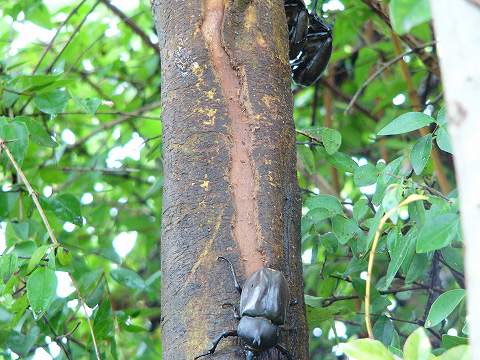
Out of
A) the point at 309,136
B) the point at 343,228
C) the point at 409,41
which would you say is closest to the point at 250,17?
the point at 309,136

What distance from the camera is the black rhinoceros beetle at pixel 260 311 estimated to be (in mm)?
1464

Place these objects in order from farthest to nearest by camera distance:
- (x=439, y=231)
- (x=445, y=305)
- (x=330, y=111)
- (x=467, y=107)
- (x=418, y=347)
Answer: (x=330, y=111) < (x=445, y=305) < (x=439, y=231) < (x=418, y=347) < (x=467, y=107)

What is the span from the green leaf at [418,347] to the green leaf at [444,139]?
0.55 meters

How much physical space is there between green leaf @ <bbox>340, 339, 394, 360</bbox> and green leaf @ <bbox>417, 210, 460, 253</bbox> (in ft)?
0.67

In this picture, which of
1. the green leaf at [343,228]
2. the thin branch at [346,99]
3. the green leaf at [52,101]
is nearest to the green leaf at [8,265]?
the green leaf at [52,101]

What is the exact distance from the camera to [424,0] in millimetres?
1002

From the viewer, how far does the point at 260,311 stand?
1.54 meters

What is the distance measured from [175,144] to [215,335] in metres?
0.40

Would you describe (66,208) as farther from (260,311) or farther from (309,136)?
(260,311)

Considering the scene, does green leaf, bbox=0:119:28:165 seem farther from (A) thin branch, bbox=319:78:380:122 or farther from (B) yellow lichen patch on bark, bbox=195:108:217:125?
(A) thin branch, bbox=319:78:380:122

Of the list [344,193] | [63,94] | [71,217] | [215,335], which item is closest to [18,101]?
[63,94]

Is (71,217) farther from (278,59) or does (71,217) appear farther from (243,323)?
(243,323)

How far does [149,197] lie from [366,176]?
5.47 feet

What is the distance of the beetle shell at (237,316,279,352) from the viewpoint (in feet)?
4.79
